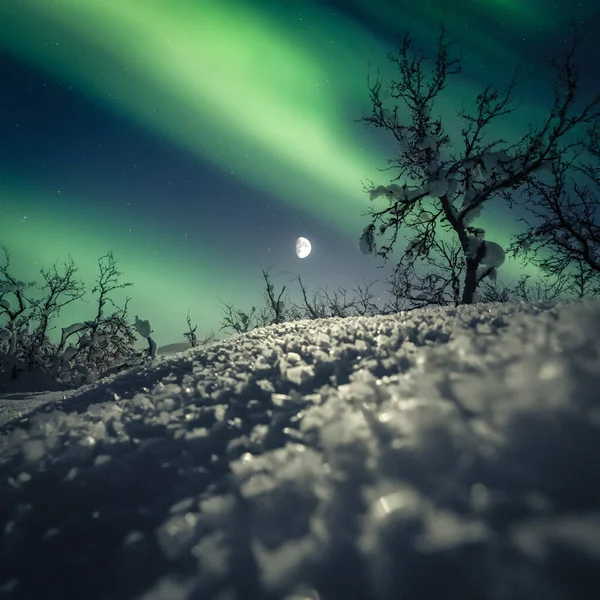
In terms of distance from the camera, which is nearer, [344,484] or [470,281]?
[344,484]

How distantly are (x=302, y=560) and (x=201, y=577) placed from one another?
0.55ft

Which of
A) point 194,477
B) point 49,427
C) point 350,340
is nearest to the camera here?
point 194,477

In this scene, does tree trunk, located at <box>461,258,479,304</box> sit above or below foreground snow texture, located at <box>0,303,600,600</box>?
above

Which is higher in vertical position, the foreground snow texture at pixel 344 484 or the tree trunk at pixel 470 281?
the tree trunk at pixel 470 281

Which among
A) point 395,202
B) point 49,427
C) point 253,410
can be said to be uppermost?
point 395,202

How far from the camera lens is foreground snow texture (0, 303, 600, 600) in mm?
525

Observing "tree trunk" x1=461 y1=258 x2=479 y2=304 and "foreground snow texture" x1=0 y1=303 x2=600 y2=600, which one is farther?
"tree trunk" x1=461 y1=258 x2=479 y2=304

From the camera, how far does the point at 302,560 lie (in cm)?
57

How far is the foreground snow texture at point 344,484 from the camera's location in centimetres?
52

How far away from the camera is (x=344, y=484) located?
692mm

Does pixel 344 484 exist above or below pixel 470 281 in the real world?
below

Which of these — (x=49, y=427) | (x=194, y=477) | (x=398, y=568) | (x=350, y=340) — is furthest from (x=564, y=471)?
(x=49, y=427)

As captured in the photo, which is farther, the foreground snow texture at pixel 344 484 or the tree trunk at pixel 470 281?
the tree trunk at pixel 470 281

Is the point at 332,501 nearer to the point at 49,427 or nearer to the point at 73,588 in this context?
the point at 73,588
